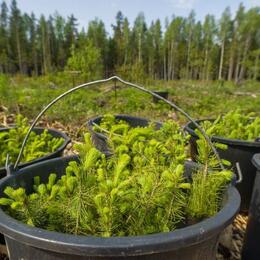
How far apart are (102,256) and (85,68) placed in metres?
14.9

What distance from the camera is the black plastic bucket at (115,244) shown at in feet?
2.40

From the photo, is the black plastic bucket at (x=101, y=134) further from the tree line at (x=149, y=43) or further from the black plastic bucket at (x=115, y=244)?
the tree line at (x=149, y=43)

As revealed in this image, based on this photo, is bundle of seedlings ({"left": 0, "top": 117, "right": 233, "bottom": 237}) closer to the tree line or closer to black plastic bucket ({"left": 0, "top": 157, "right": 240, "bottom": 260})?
black plastic bucket ({"left": 0, "top": 157, "right": 240, "bottom": 260})

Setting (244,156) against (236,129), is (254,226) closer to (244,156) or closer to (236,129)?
(244,156)

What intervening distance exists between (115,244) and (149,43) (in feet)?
128

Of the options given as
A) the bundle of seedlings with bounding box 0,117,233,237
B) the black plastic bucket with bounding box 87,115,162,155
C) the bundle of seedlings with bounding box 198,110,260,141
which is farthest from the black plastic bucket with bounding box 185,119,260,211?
the bundle of seedlings with bounding box 0,117,233,237

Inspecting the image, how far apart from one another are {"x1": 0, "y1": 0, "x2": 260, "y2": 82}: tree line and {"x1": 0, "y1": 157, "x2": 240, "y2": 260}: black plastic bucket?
31.3 m

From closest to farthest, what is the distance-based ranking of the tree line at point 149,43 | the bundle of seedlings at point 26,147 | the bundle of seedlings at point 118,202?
the bundle of seedlings at point 118,202 < the bundle of seedlings at point 26,147 < the tree line at point 149,43

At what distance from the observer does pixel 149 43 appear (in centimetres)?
3738

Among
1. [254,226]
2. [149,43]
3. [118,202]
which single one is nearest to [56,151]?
[118,202]

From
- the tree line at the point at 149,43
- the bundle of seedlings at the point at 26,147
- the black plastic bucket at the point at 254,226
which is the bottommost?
the black plastic bucket at the point at 254,226

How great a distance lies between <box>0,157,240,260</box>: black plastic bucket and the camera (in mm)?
732

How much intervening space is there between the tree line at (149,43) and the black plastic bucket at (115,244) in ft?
103

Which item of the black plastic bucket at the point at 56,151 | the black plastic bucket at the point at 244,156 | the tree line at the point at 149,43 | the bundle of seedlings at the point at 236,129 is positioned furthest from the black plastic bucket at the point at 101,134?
the tree line at the point at 149,43
